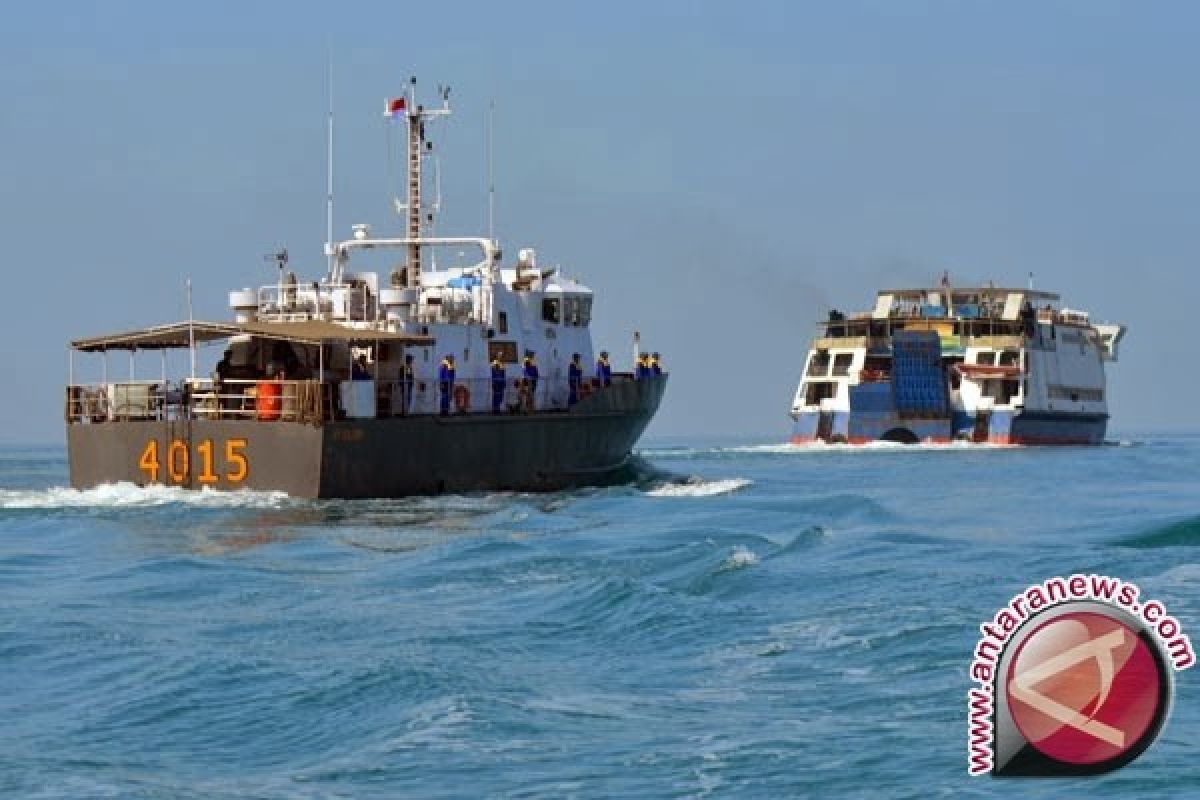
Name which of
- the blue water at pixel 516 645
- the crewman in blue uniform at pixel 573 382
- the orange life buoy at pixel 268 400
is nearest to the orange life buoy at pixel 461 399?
the crewman in blue uniform at pixel 573 382

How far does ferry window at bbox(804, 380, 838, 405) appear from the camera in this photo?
88562mm

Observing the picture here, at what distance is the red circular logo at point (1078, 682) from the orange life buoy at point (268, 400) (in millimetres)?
28813

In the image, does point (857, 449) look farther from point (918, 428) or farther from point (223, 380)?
point (223, 380)

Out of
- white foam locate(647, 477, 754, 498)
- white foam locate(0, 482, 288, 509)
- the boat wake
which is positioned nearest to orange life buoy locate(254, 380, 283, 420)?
white foam locate(0, 482, 288, 509)

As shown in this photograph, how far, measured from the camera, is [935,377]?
87.1 meters

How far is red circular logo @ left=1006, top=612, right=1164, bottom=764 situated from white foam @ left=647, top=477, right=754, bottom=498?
32.8 meters

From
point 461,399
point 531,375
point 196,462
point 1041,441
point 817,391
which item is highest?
point 531,375

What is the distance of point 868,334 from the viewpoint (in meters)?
88.8

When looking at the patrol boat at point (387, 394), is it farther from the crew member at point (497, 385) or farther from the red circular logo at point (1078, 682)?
the red circular logo at point (1078, 682)

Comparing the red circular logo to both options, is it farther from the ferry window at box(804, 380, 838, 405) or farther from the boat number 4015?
the ferry window at box(804, 380, 838, 405)

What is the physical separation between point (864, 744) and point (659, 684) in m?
3.27

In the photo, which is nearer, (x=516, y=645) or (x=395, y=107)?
(x=516, y=645)

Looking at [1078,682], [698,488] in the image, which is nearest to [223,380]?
[698,488]

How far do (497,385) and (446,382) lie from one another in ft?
5.89
